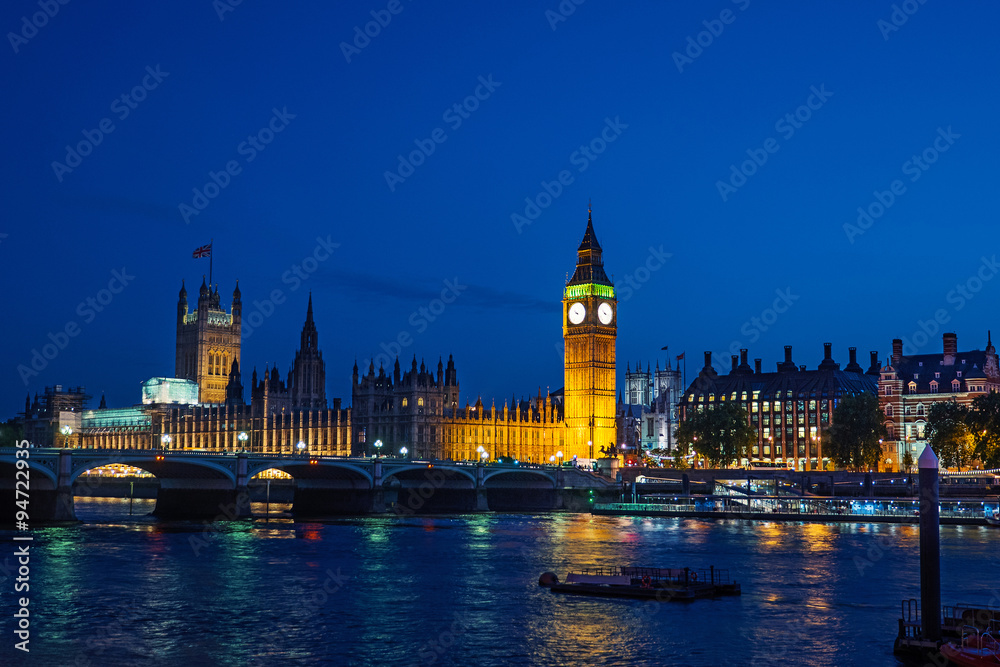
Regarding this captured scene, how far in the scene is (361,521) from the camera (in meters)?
85.9

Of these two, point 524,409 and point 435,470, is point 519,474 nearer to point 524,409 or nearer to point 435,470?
point 435,470

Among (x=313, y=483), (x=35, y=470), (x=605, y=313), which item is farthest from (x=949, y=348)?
(x=35, y=470)

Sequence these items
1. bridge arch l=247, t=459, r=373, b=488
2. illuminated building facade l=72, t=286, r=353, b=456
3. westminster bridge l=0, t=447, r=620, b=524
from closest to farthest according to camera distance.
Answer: westminster bridge l=0, t=447, r=620, b=524 < bridge arch l=247, t=459, r=373, b=488 < illuminated building facade l=72, t=286, r=353, b=456

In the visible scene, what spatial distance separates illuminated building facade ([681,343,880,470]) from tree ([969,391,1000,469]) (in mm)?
40021

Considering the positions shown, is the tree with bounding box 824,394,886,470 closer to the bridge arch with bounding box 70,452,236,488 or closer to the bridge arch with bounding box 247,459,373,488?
the bridge arch with bounding box 247,459,373,488

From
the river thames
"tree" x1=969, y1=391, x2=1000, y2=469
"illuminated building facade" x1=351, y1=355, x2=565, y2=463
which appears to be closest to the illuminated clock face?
"illuminated building facade" x1=351, y1=355, x2=565, y2=463

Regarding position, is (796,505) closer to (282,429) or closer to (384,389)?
(384,389)

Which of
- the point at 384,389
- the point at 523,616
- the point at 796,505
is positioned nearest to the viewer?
the point at 523,616

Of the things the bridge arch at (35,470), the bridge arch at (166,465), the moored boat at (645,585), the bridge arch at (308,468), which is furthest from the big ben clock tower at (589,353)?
the moored boat at (645,585)

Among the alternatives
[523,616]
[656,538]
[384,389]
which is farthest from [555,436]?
[523,616]

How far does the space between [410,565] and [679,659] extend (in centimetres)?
2341

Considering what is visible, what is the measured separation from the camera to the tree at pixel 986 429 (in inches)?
3989

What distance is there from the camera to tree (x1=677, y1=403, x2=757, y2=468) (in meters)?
126

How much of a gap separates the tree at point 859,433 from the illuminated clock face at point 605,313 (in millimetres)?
40031
